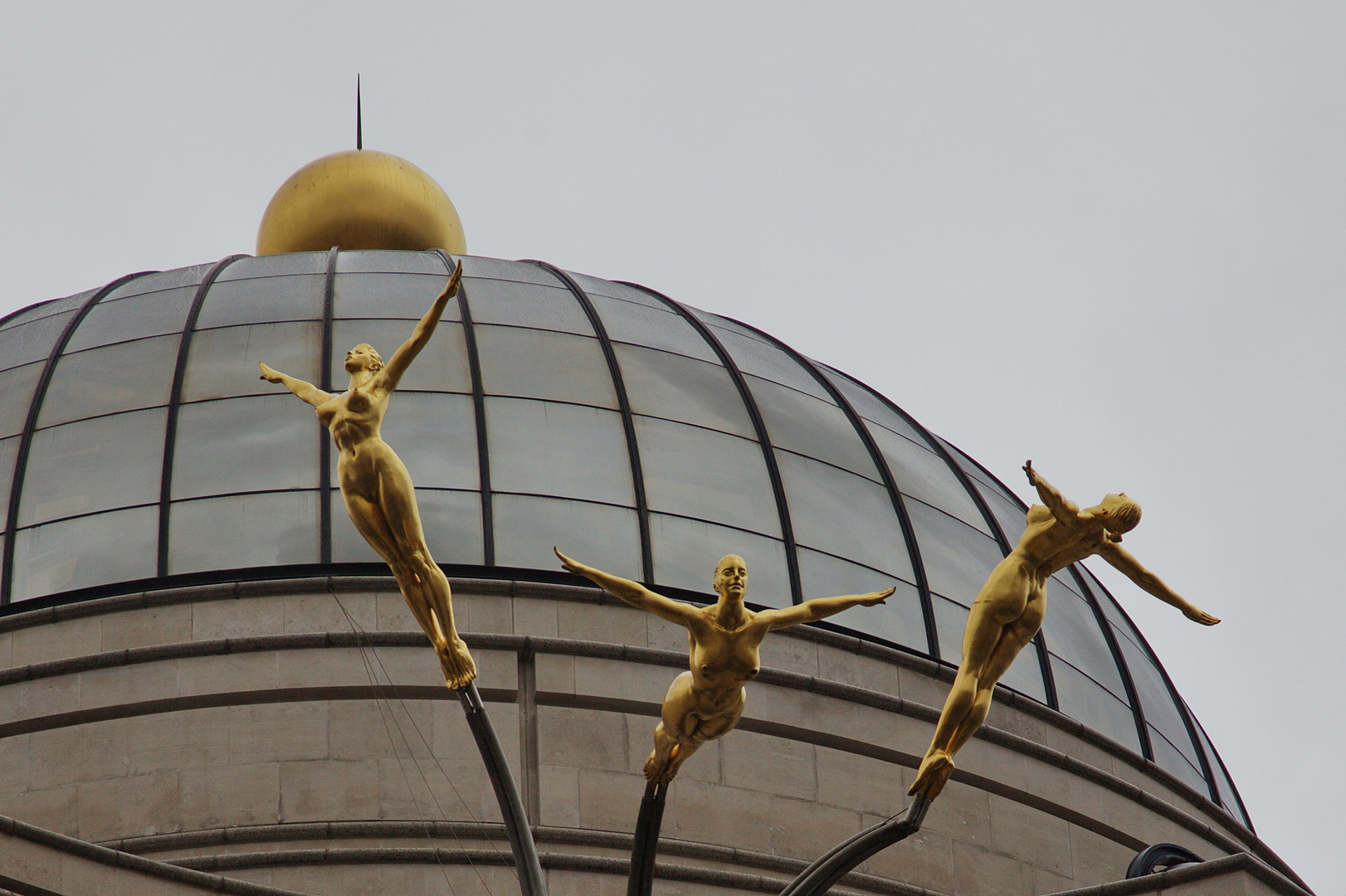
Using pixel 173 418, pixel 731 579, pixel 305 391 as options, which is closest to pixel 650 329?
pixel 173 418

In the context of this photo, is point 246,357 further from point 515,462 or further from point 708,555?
point 708,555

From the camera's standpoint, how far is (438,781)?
25109mm

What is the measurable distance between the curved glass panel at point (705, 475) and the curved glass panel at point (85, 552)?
18.0 ft

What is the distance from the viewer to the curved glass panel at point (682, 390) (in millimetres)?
29891


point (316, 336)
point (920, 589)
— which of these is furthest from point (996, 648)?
point (316, 336)

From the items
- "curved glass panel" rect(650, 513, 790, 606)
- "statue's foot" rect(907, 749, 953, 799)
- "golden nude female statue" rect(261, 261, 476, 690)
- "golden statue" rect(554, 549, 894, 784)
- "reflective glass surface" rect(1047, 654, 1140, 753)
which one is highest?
"curved glass panel" rect(650, 513, 790, 606)

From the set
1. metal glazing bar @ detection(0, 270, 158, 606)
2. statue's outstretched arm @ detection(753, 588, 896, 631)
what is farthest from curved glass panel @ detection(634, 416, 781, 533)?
statue's outstretched arm @ detection(753, 588, 896, 631)

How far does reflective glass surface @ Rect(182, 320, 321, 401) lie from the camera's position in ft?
96.4

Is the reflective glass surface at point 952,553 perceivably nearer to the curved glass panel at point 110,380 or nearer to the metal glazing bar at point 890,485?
the metal glazing bar at point 890,485

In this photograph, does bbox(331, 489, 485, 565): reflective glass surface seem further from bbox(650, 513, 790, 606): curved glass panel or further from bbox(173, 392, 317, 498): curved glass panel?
bbox(650, 513, 790, 606): curved glass panel

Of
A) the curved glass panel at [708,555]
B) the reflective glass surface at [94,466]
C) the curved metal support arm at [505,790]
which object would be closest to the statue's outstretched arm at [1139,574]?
the curved metal support arm at [505,790]

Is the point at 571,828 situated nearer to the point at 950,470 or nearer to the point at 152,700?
the point at 152,700

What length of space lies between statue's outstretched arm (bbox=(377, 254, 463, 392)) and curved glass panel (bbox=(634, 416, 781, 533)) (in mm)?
13499

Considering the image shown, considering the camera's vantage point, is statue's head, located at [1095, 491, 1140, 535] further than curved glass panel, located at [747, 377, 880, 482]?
No
